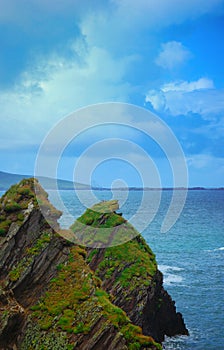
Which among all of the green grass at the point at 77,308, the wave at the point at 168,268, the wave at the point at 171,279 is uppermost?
the wave at the point at 168,268

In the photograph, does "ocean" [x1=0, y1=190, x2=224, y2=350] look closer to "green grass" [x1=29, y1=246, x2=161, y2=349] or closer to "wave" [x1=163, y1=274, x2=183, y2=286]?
"wave" [x1=163, y1=274, x2=183, y2=286]

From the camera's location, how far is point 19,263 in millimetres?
30906

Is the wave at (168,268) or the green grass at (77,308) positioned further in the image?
Result: the wave at (168,268)

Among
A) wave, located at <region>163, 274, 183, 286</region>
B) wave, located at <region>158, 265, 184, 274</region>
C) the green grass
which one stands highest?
wave, located at <region>158, 265, 184, 274</region>

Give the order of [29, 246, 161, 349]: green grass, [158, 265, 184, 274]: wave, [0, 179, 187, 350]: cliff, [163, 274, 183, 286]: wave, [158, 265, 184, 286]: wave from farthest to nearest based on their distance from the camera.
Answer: [158, 265, 184, 274]: wave, [158, 265, 184, 286]: wave, [163, 274, 183, 286]: wave, [29, 246, 161, 349]: green grass, [0, 179, 187, 350]: cliff

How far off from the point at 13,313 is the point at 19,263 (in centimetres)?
387

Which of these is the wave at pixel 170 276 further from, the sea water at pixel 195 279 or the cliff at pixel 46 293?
the cliff at pixel 46 293

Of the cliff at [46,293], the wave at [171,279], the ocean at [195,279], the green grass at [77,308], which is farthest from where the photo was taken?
the wave at [171,279]

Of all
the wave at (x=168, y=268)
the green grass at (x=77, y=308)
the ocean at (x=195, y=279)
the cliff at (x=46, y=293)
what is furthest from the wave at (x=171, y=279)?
the green grass at (x=77, y=308)

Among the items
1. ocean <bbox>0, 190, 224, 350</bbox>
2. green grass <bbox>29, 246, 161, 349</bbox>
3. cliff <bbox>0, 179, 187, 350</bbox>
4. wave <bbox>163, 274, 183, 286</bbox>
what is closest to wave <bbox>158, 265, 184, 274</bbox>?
ocean <bbox>0, 190, 224, 350</bbox>

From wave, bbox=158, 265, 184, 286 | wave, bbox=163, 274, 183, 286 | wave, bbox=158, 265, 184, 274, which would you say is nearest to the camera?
wave, bbox=163, 274, 183, 286

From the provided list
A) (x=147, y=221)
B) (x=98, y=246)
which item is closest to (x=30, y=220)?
(x=98, y=246)

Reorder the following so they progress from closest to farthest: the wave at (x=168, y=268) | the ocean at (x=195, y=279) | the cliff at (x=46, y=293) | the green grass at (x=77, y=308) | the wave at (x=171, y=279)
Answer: the cliff at (x=46, y=293), the green grass at (x=77, y=308), the ocean at (x=195, y=279), the wave at (x=171, y=279), the wave at (x=168, y=268)

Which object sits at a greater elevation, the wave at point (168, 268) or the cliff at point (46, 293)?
the wave at point (168, 268)
